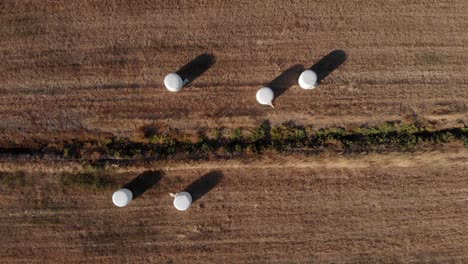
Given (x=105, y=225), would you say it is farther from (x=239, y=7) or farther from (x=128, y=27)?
(x=239, y=7)

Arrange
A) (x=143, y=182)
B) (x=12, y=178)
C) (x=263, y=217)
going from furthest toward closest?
1. (x=263, y=217)
2. (x=143, y=182)
3. (x=12, y=178)

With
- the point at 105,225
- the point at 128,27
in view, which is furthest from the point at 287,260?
the point at 128,27

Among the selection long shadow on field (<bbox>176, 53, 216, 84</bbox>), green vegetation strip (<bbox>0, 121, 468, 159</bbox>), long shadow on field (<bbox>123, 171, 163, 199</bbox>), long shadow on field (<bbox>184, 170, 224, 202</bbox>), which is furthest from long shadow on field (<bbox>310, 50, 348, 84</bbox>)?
long shadow on field (<bbox>123, 171, 163, 199</bbox>)

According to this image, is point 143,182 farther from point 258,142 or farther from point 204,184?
point 258,142

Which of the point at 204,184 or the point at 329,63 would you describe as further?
the point at 204,184

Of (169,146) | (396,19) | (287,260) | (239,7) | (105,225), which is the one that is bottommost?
(287,260)

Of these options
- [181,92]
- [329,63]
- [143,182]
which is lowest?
[143,182]

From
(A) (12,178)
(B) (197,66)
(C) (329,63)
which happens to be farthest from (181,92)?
(A) (12,178)
